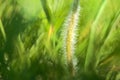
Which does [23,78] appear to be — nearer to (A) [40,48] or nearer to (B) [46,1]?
(A) [40,48]

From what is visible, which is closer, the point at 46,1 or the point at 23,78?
the point at 46,1

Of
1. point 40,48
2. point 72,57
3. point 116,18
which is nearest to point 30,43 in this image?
point 40,48

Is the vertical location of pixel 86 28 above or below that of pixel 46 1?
below

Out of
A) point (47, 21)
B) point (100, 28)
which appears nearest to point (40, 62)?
point (47, 21)

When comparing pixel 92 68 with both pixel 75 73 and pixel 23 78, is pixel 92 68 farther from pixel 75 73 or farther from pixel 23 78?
pixel 23 78

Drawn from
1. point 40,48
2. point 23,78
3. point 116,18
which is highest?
point 116,18

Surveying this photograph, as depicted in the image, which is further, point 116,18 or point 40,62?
point 40,62
